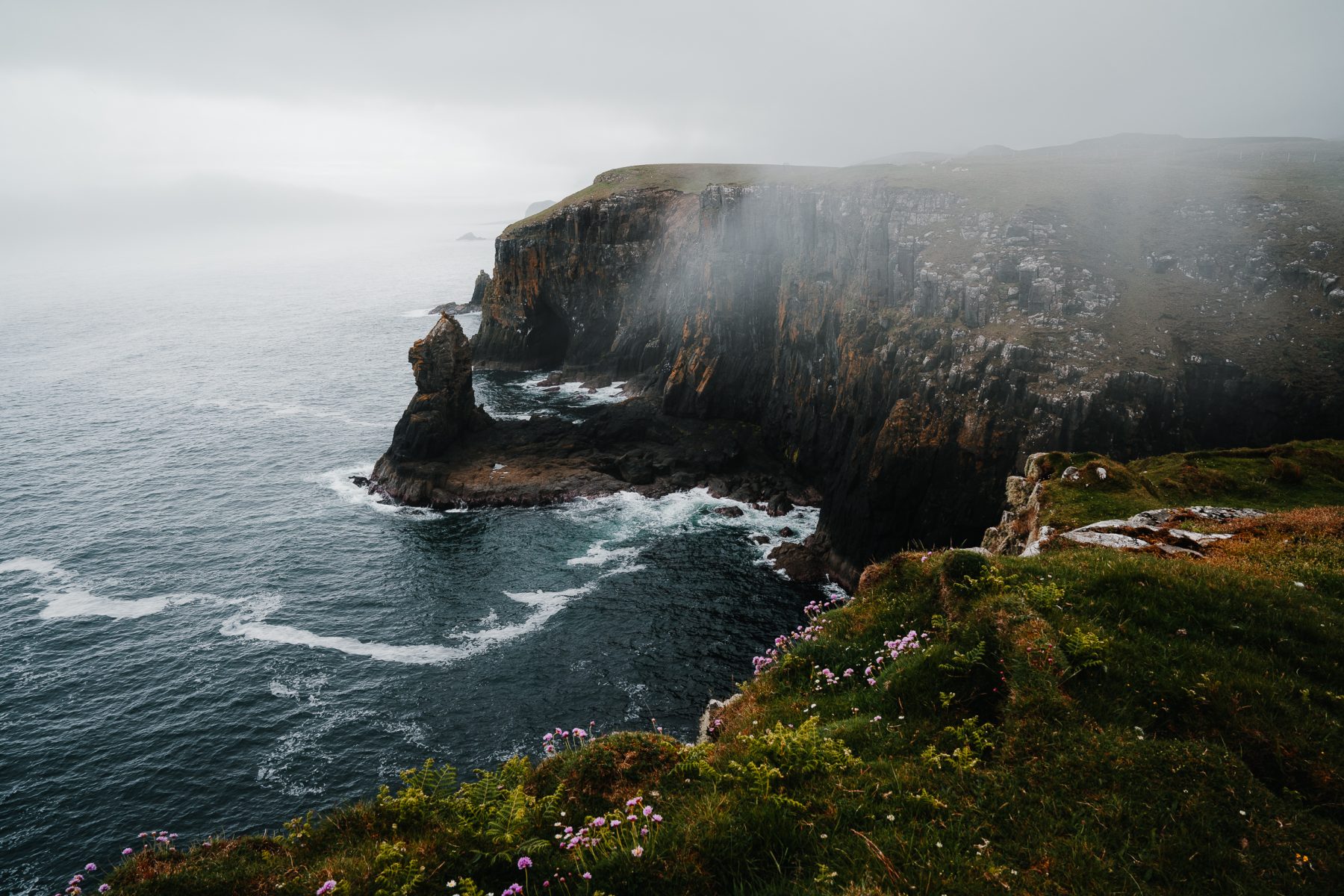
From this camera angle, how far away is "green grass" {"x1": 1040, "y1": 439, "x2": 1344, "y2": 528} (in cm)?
2183

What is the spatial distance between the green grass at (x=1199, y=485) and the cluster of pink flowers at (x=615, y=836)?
18165 mm

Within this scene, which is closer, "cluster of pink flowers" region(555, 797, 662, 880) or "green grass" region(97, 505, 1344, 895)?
"green grass" region(97, 505, 1344, 895)

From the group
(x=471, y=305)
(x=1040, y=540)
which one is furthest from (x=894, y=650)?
(x=471, y=305)

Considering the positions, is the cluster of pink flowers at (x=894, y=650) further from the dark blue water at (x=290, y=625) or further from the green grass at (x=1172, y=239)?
the green grass at (x=1172, y=239)

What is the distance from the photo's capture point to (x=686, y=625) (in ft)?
131

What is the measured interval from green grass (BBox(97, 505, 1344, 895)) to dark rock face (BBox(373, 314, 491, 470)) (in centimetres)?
5478

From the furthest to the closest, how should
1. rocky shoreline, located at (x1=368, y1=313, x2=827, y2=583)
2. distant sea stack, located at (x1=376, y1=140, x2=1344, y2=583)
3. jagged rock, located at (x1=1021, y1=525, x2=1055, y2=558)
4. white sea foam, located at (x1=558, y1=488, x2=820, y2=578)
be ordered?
1. rocky shoreline, located at (x1=368, y1=313, x2=827, y2=583)
2. white sea foam, located at (x1=558, y1=488, x2=820, y2=578)
3. distant sea stack, located at (x1=376, y1=140, x2=1344, y2=583)
4. jagged rock, located at (x1=1021, y1=525, x2=1055, y2=558)

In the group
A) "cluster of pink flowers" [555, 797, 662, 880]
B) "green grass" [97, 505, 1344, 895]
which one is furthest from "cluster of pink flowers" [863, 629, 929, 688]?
"cluster of pink flowers" [555, 797, 662, 880]

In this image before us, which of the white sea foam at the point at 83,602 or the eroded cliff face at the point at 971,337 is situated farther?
the white sea foam at the point at 83,602

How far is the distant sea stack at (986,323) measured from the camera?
38.6 metres

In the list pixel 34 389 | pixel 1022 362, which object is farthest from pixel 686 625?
pixel 34 389

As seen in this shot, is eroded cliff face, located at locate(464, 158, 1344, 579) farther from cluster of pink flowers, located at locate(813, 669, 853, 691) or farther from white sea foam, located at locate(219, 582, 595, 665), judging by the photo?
cluster of pink flowers, located at locate(813, 669, 853, 691)

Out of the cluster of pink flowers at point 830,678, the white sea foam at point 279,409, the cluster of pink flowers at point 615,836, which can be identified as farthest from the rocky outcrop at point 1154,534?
the white sea foam at point 279,409

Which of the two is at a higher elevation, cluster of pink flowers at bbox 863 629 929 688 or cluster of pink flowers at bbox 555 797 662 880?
cluster of pink flowers at bbox 555 797 662 880
